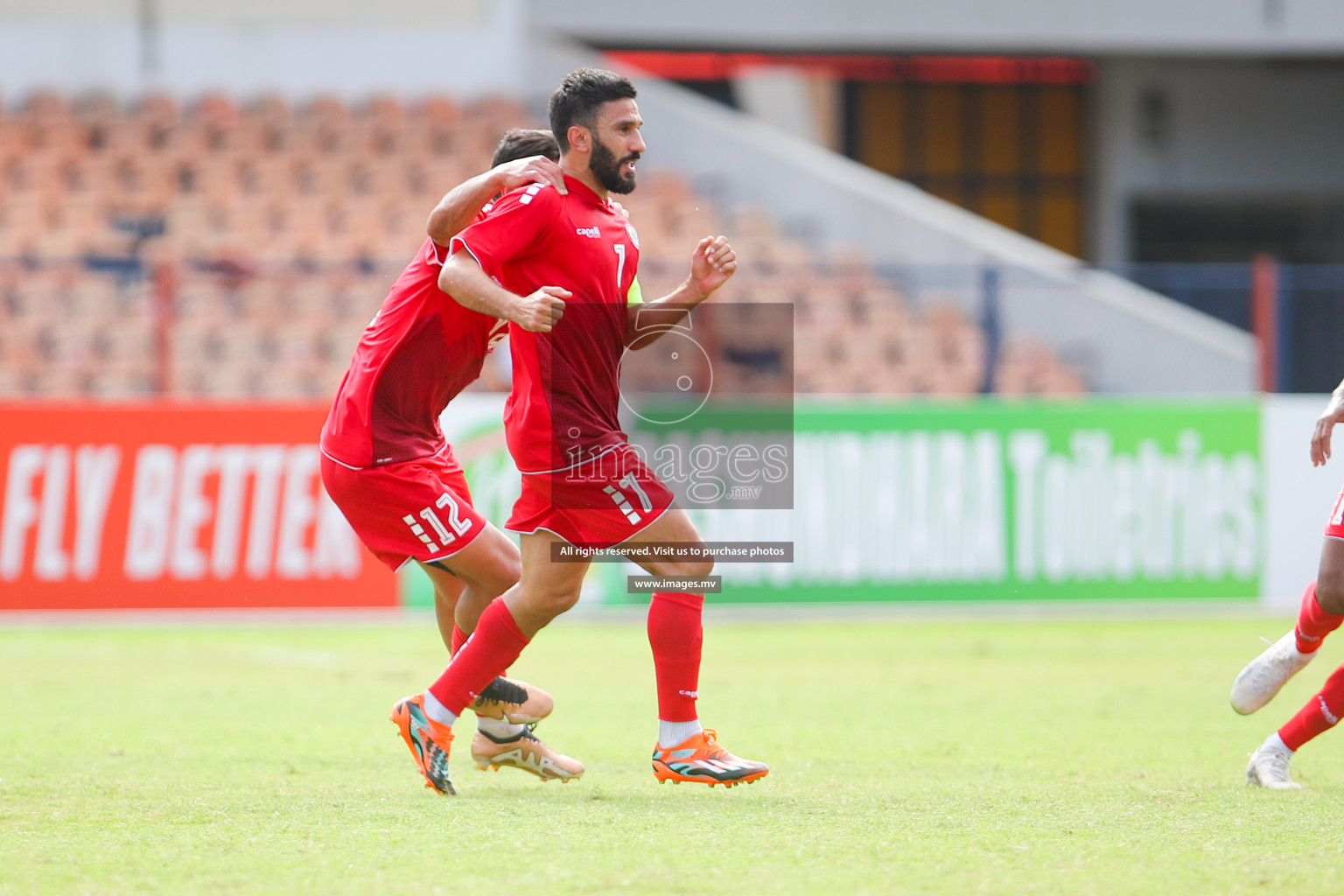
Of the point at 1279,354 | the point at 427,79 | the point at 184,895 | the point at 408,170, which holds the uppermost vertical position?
the point at 427,79

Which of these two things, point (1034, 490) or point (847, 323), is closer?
point (1034, 490)

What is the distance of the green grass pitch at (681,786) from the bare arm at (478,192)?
1853 millimetres

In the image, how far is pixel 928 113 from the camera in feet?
75.5

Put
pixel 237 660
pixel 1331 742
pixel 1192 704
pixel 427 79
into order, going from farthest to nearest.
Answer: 1. pixel 427 79
2. pixel 237 660
3. pixel 1192 704
4. pixel 1331 742

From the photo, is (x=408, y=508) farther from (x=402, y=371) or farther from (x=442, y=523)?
(x=402, y=371)

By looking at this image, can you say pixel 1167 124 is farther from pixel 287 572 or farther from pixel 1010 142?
pixel 287 572

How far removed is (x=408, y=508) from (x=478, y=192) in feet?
3.64

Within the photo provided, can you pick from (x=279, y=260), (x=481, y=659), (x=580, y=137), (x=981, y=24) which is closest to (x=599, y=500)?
(x=481, y=659)

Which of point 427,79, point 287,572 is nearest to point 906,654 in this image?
point 287,572

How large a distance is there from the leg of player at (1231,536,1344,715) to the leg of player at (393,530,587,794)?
241 cm

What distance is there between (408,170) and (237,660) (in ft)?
28.3

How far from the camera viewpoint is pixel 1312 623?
17.4 ft

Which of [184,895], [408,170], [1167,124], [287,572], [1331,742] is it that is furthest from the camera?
[1167,124]

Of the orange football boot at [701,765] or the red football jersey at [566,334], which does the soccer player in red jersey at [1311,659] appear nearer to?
the orange football boot at [701,765]
